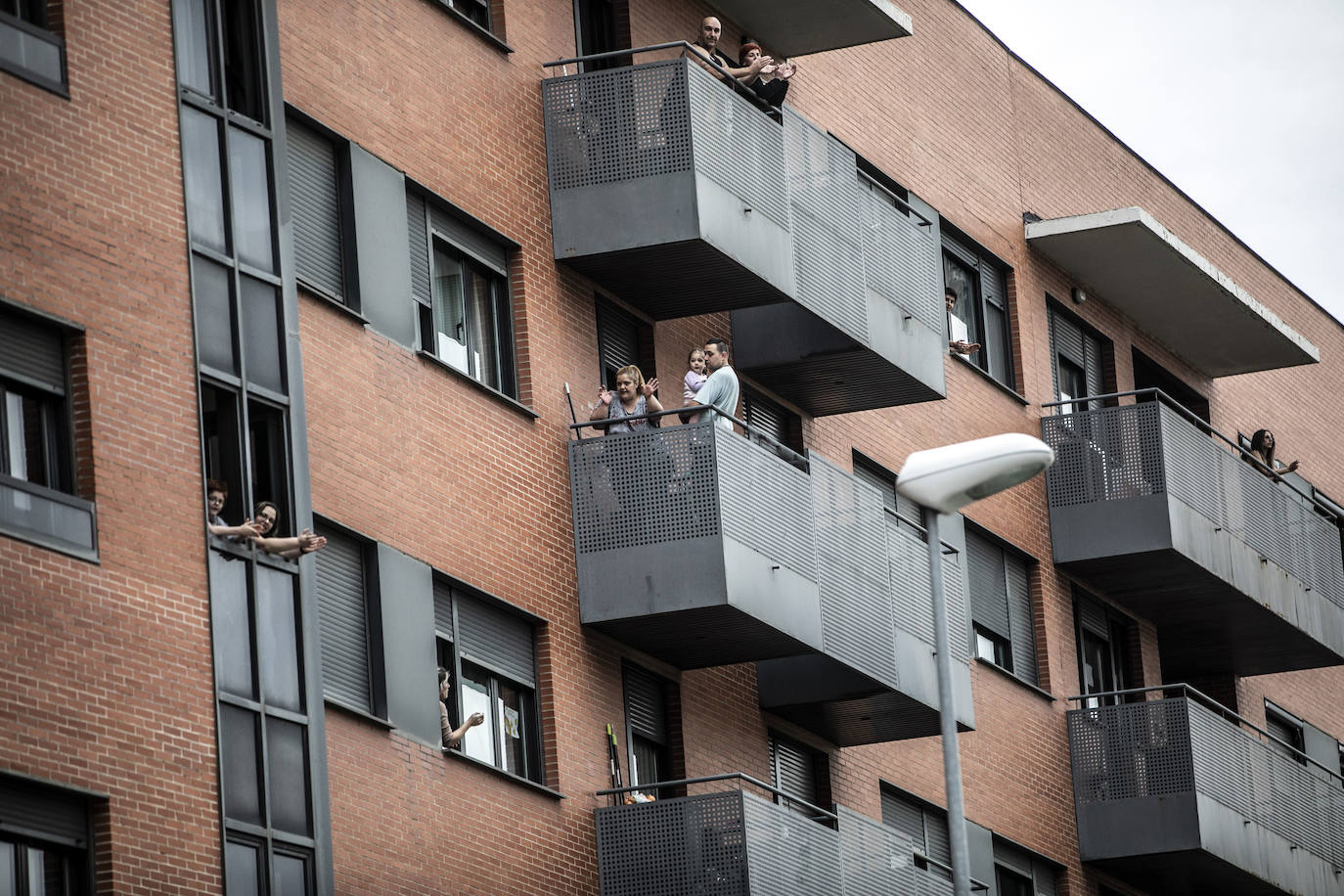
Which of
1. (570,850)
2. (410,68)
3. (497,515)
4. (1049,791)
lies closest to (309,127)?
(410,68)

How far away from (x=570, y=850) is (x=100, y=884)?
23.3 feet

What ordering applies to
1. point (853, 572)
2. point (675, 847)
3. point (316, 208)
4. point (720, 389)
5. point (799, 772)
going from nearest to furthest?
1. point (316, 208)
2. point (675, 847)
3. point (720, 389)
4. point (853, 572)
5. point (799, 772)

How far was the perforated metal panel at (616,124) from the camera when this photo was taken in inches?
1083

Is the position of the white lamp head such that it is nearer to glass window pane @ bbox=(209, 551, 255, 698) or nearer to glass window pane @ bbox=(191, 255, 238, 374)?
glass window pane @ bbox=(209, 551, 255, 698)

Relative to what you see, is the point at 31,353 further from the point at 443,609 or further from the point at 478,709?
the point at 478,709

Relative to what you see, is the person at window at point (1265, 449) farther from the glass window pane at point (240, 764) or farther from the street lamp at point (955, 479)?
the glass window pane at point (240, 764)

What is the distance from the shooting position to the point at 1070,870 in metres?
35.0

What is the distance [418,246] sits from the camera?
85.3 feet

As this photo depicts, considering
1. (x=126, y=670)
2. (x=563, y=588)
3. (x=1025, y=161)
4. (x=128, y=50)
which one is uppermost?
(x=1025, y=161)

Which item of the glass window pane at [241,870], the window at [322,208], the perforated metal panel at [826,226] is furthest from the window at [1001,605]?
the glass window pane at [241,870]

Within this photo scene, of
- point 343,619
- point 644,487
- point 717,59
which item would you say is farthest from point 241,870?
point 717,59

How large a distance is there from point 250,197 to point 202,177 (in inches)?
28.4

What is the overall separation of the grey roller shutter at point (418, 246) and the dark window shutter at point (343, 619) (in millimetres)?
2738

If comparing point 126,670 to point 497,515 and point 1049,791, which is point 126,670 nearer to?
point 497,515
